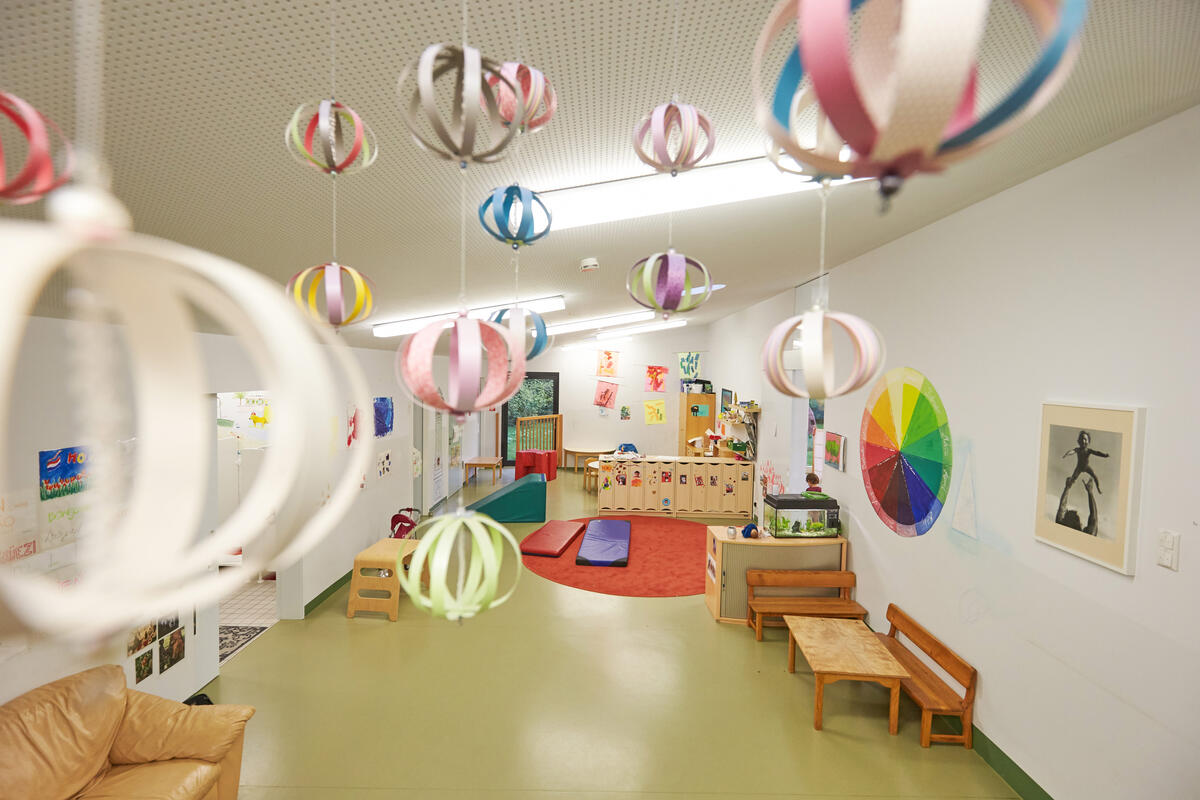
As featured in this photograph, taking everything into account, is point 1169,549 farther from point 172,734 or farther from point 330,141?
point 172,734

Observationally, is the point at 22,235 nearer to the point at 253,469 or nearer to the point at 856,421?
the point at 856,421

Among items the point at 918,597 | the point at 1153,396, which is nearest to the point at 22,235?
the point at 1153,396

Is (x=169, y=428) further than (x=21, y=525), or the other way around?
(x=21, y=525)

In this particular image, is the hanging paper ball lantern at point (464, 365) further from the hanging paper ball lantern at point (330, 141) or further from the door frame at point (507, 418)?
the door frame at point (507, 418)

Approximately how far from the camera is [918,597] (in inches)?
153

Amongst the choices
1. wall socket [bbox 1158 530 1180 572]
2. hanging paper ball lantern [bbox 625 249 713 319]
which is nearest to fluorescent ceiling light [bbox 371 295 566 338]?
hanging paper ball lantern [bbox 625 249 713 319]

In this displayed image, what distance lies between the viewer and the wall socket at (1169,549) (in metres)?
2.22

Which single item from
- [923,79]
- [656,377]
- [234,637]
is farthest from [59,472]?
[656,377]

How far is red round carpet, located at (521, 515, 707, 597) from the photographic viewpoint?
5777mm

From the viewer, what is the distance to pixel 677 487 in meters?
8.55

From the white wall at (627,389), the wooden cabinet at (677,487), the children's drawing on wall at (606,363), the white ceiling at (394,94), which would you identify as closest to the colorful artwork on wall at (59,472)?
the white ceiling at (394,94)

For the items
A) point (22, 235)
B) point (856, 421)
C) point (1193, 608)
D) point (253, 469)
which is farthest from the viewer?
point (253, 469)

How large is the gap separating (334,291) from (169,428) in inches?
33.7

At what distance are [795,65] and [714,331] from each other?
1046 centimetres
